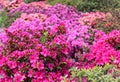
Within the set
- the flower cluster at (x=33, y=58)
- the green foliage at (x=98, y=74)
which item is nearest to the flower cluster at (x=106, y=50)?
the green foliage at (x=98, y=74)

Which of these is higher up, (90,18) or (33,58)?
(33,58)

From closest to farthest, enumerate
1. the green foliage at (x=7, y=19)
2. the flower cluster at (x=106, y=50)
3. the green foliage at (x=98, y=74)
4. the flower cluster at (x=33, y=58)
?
the green foliage at (x=98, y=74) → the flower cluster at (x=33, y=58) → the flower cluster at (x=106, y=50) → the green foliage at (x=7, y=19)

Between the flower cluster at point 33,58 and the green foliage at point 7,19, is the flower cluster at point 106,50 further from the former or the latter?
the green foliage at point 7,19

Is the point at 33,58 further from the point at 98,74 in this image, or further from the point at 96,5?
the point at 96,5

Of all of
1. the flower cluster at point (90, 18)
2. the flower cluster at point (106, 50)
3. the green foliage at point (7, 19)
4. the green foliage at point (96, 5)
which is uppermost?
the flower cluster at point (106, 50)

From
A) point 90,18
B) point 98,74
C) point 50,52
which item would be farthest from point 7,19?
point 98,74

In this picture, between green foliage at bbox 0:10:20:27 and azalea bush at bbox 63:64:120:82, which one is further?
green foliage at bbox 0:10:20:27

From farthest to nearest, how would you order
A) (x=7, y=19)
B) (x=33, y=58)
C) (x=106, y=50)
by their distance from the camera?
(x=7, y=19)
(x=106, y=50)
(x=33, y=58)

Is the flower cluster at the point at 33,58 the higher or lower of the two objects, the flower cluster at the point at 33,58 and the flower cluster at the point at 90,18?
the higher

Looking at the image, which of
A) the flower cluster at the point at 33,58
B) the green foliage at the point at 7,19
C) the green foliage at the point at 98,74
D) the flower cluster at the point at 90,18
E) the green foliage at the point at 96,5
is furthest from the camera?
the green foliage at the point at 96,5

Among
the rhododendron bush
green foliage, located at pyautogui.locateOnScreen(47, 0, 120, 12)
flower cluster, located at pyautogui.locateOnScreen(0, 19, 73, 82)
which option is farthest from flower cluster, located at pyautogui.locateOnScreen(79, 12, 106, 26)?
flower cluster, located at pyautogui.locateOnScreen(0, 19, 73, 82)

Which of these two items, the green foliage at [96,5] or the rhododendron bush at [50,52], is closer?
the rhododendron bush at [50,52]

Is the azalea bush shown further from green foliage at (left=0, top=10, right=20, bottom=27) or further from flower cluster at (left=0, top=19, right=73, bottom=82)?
green foliage at (left=0, top=10, right=20, bottom=27)

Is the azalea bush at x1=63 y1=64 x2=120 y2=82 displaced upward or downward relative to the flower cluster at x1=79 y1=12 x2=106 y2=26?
upward
